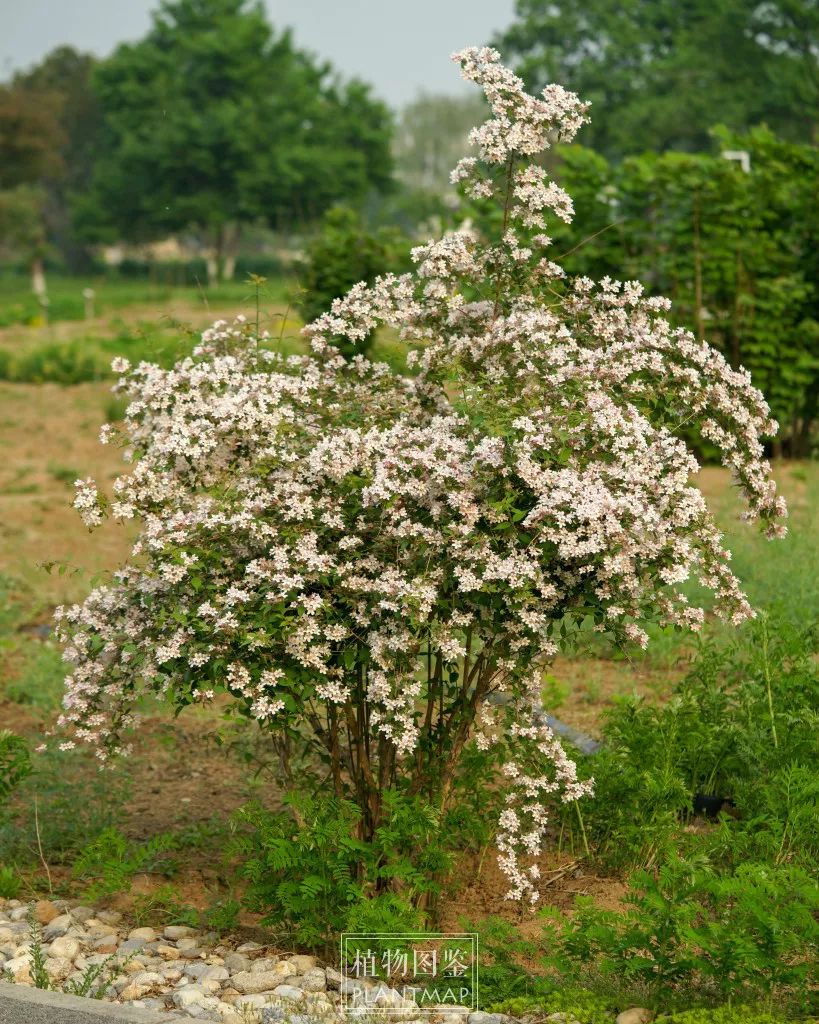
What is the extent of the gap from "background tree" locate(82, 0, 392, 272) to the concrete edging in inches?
1788

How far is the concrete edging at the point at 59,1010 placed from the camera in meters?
3.36

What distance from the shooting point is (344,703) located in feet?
13.2

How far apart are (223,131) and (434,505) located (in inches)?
1877

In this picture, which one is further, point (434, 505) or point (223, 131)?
point (223, 131)

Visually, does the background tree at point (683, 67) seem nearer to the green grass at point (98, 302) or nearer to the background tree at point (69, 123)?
the green grass at point (98, 302)

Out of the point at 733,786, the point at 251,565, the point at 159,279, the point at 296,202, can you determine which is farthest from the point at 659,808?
the point at 296,202

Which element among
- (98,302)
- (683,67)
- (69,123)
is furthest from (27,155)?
(683,67)

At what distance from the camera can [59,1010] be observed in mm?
3428

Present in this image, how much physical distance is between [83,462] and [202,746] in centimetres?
695

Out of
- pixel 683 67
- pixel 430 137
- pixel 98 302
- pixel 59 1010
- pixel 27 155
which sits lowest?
pixel 59 1010

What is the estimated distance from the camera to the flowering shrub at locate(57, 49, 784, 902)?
12.0 feet

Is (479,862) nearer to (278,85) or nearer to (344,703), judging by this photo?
(344,703)

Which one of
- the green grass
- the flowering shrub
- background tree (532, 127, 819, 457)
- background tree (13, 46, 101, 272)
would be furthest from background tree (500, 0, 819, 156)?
the flowering shrub

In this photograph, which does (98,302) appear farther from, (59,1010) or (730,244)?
(59,1010)
